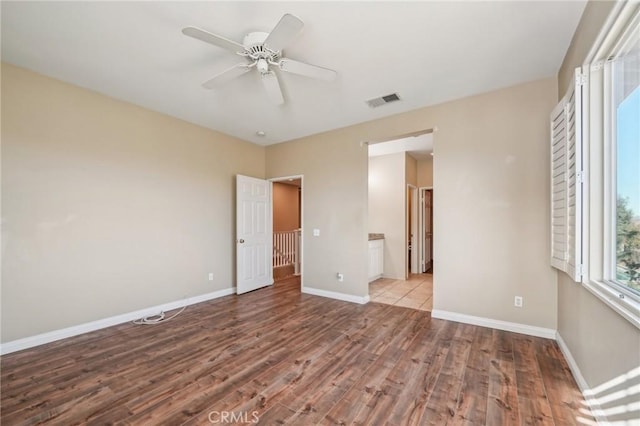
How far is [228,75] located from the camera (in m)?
2.53

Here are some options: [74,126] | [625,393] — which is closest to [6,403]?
[74,126]

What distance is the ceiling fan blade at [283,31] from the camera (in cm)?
176

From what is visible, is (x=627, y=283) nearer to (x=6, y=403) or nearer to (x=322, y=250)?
(x=322, y=250)

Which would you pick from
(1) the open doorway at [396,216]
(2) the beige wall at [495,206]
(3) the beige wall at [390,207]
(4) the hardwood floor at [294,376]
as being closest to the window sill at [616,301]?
(4) the hardwood floor at [294,376]

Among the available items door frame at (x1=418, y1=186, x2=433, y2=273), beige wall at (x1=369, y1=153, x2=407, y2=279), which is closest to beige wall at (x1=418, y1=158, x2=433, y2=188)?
door frame at (x1=418, y1=186, x2=433, y2=273)

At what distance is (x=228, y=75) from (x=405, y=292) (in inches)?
172

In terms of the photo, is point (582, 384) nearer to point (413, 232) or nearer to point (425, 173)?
point (413, 232)

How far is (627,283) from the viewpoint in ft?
5.26

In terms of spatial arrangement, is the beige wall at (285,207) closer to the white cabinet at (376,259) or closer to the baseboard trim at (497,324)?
the white cabinet at (376,259)

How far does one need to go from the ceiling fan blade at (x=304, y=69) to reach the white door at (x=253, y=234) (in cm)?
281

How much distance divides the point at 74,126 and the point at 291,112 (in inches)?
104

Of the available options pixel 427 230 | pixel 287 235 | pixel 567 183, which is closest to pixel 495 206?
pixel 567 183

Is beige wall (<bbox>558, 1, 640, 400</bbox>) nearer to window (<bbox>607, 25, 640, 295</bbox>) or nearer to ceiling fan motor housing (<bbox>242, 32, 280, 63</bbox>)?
window (<bbox>607, 25, 640, 295</bbox>)

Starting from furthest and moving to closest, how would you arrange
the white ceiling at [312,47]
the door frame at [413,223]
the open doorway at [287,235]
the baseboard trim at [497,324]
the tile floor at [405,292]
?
the door frame at [413,223], the open doorway at [287,235], the tile floor at [405,292], the baseboard trim at [497,324], the white ceiling at [312,47]
